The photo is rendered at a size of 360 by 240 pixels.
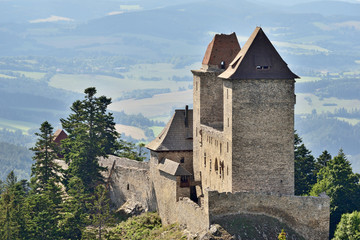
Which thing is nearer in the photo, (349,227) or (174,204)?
(349,227)

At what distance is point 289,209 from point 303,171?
2061 cm

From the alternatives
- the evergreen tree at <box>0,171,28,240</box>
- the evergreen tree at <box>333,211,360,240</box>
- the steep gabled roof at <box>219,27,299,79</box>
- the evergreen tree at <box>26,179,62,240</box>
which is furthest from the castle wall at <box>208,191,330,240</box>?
the evergreen tree at <box>0,171,28,240</box>

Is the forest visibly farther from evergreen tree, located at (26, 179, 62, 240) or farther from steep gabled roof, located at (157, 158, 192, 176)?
steep gabled roof, located at (157, 158, 192, 176)

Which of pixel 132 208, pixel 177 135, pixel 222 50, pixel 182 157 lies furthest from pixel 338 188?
pixel 132 208

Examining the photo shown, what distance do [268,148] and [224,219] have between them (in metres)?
6.20

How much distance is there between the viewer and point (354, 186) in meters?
71.1

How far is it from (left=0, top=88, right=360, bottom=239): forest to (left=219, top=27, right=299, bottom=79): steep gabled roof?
12195 millimetres

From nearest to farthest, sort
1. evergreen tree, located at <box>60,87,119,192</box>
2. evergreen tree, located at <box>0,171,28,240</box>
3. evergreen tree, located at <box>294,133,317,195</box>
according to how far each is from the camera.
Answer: evergreen tree, located at <box>0,171,28,240</box>, evergreen tree, located at <box>294,133,317,195</box>, evergreen tree, located at <box>60,87,119,192</box>

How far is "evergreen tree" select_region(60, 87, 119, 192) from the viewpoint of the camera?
7869cm

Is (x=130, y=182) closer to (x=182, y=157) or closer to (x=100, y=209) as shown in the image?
(x=100, y=209)

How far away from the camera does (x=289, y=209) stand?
58188mm

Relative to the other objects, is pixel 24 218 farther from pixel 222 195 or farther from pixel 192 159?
pixel 222 195

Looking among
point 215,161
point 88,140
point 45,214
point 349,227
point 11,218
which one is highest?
point 88,140

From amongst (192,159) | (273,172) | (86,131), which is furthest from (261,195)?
(86,131)
